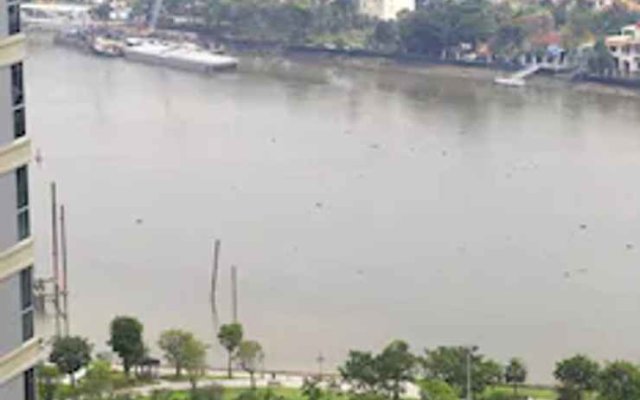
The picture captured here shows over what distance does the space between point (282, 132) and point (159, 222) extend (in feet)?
8.51

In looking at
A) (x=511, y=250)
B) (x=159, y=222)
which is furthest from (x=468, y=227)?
(x=159, y=222)

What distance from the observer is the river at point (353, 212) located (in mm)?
5559

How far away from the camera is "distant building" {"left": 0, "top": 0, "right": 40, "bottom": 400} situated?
1417 mm

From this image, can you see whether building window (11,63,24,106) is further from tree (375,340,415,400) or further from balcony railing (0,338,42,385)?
tree (375,340,415,400)

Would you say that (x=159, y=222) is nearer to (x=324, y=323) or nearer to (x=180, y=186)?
(x=180, y=186)

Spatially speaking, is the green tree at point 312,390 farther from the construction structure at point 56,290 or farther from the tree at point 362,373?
the construction structure at point 56,290

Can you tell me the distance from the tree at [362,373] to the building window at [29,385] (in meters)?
2.92

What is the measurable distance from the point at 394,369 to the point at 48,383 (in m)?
1.10

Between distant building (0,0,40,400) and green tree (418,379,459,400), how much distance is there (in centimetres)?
277

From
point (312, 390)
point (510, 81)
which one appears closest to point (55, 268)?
point (312, 390)

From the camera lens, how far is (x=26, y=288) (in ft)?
4.81

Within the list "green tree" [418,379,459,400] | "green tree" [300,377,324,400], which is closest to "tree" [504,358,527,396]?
"green tree" [418,379,459,400]

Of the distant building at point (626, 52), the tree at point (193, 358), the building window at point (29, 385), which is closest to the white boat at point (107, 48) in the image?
the distant building at point (626, 52)

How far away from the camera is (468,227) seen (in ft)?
22.9
